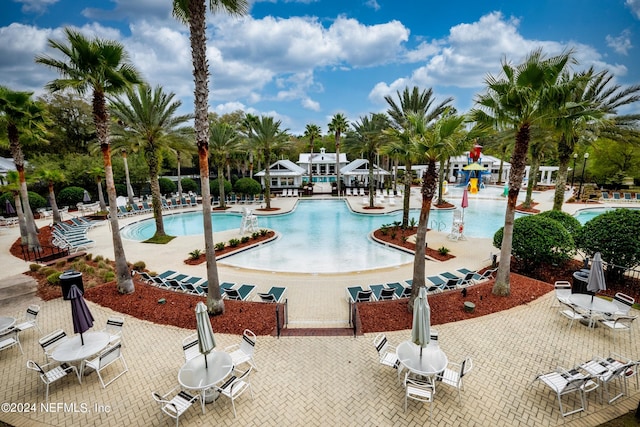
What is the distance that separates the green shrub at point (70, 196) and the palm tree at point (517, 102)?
3609 centimetres

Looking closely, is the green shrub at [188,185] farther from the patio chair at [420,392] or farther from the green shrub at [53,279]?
the patio chair at [420,392]

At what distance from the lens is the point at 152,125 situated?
18.0 m

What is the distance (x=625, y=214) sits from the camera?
A: 10.6 meters

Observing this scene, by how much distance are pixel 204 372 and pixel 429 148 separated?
321 inches

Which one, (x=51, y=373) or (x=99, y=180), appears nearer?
(x=51, y=373)

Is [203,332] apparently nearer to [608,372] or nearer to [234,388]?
[234,388]

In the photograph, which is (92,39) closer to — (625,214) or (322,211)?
(625,214)

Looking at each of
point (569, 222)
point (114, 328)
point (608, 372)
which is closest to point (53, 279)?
point (114, 328)

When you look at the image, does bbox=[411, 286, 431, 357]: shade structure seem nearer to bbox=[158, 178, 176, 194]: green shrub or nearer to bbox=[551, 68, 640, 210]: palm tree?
bbox=[551, 68, 640, 210]: palm tree

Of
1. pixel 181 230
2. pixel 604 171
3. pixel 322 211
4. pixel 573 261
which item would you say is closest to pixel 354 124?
pixel 322 211

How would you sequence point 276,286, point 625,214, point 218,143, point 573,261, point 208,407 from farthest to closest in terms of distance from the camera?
point 218,143 < point 573,261 < point 276,286 < point 625,214 < point 208,407

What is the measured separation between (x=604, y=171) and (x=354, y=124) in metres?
35.1

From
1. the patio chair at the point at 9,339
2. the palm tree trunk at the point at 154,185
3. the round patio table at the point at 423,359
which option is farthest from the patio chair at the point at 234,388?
the palm tree trunk at the point at 154,185

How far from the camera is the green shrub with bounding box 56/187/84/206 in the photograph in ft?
95.4
